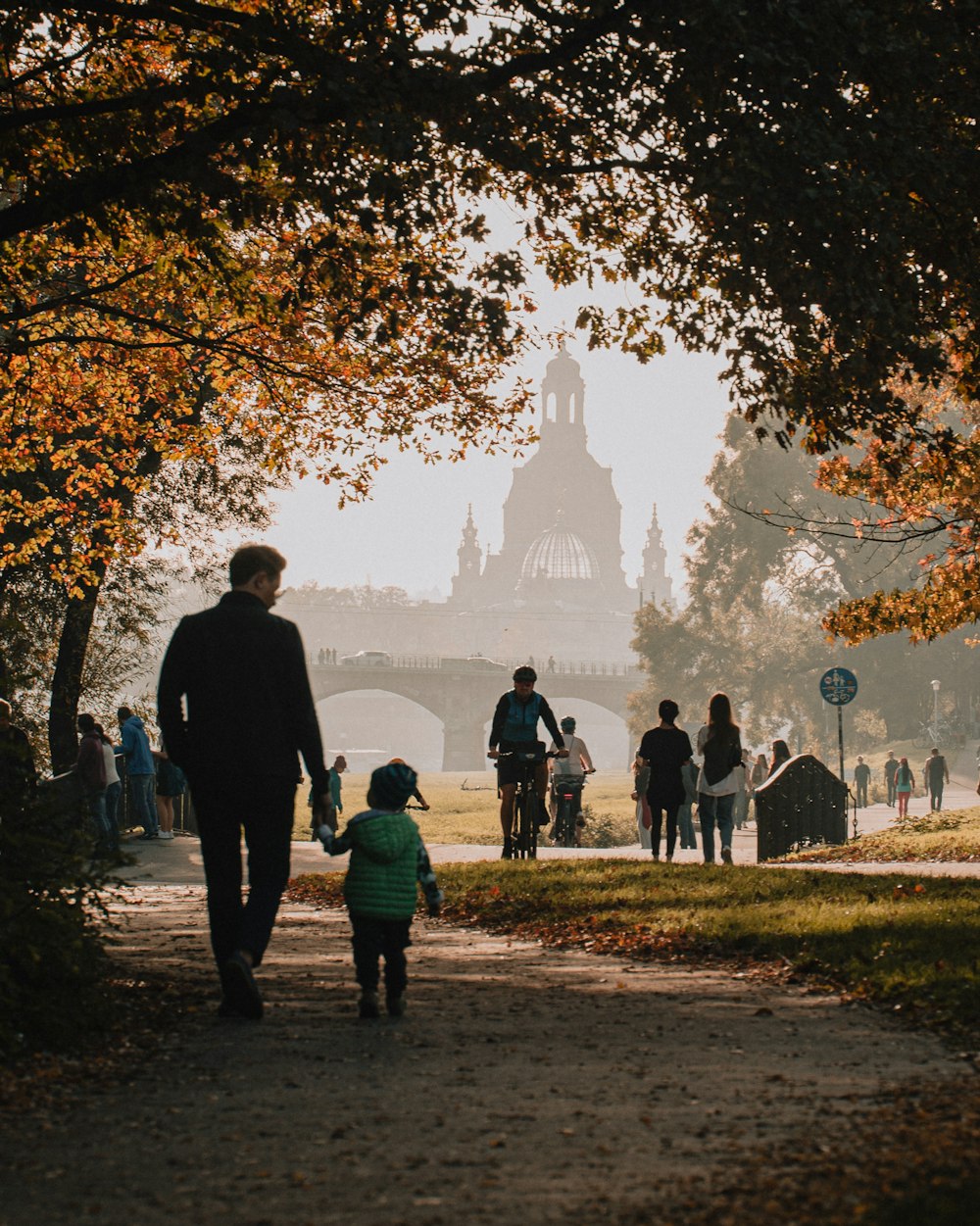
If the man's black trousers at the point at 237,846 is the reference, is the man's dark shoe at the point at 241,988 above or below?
below

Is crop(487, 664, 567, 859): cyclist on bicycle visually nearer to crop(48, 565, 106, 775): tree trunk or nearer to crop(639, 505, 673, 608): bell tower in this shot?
crop(48, 565, 106, 775): tree trunk

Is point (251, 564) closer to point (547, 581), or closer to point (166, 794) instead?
point (166, 794)

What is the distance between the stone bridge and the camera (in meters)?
106

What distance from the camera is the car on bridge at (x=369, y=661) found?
108062 mm

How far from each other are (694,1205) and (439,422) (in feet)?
44.7

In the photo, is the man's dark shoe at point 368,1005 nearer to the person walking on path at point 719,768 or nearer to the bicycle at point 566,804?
the person walking on path at point 719,768

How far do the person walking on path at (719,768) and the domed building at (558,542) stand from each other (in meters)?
157

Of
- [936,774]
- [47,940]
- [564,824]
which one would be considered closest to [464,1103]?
[47,940]

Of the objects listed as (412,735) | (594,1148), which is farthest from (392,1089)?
(412,735)

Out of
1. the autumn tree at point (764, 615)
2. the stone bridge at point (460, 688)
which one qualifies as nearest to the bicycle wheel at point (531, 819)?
the autumn tree at point (764, 615)

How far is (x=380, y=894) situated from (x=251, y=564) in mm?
1427

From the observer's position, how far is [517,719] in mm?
13773

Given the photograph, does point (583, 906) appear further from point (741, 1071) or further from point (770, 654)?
point (770, 654)

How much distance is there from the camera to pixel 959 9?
900cm
